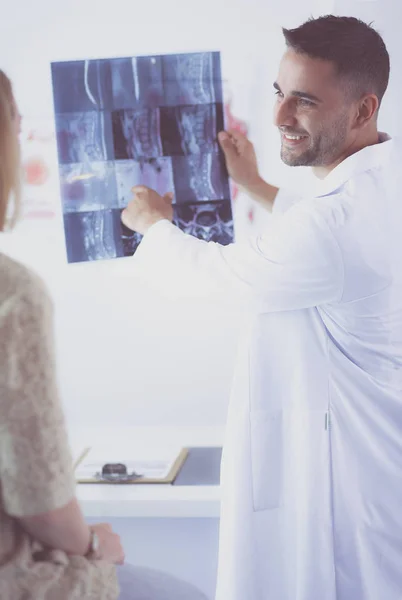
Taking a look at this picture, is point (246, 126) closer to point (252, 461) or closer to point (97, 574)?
point (252, 461)

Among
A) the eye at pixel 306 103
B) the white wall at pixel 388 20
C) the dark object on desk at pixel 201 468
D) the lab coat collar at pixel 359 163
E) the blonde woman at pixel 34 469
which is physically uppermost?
the white wall at pixel 388 20

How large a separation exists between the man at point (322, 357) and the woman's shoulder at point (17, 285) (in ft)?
2.09

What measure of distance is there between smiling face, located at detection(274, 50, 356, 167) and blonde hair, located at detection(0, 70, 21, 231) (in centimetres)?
74

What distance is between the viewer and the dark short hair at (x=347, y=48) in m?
1.43

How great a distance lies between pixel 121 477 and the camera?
5.77ft

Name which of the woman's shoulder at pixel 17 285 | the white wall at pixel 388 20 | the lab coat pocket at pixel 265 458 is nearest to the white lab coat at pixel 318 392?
the lab coat pocket at pixel 265 458

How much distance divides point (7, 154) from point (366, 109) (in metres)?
0.87

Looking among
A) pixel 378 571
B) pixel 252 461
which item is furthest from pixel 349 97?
pixel 378 571

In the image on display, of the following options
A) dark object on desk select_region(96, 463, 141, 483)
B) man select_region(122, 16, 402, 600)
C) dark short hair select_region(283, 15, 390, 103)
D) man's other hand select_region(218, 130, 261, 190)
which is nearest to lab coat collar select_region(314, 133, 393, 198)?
man select_region(122, 16, 402, 600)

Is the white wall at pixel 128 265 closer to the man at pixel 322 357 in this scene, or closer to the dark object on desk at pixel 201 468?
the dark object on desk at pixel 201 468

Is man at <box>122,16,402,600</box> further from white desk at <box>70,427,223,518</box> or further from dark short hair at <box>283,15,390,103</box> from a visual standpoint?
white desk at <box>70,427,223,518</box>

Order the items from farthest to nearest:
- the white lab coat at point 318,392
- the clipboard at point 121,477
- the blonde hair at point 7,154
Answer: the clipboard at point 121,477 → the white lab coat at point 318,392 → the blonde hair at point 7,154

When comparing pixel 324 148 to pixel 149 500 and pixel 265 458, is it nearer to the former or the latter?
pixel 265 458

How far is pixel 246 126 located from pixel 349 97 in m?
0.48
